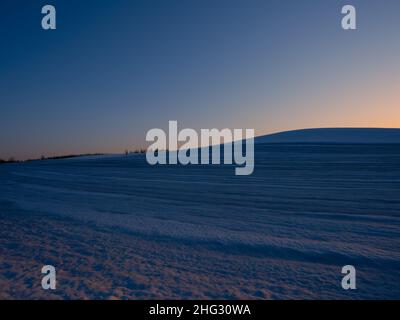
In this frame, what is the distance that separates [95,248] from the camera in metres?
2.76

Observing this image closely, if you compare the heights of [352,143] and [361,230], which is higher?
[352,143]

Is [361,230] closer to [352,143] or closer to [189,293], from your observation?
[189,293]

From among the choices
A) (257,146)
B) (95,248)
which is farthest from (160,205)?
(257,146)

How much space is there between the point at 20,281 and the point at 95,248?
70cm

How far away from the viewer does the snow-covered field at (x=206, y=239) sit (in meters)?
2.06

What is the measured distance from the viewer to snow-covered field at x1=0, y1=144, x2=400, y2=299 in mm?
2064

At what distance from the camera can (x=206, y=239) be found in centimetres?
300

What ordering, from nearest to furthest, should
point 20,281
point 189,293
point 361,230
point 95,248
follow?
point 189,293 < point 20,281 < point 95,248 < point 361,230

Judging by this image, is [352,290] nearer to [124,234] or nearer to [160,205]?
[124,234]
